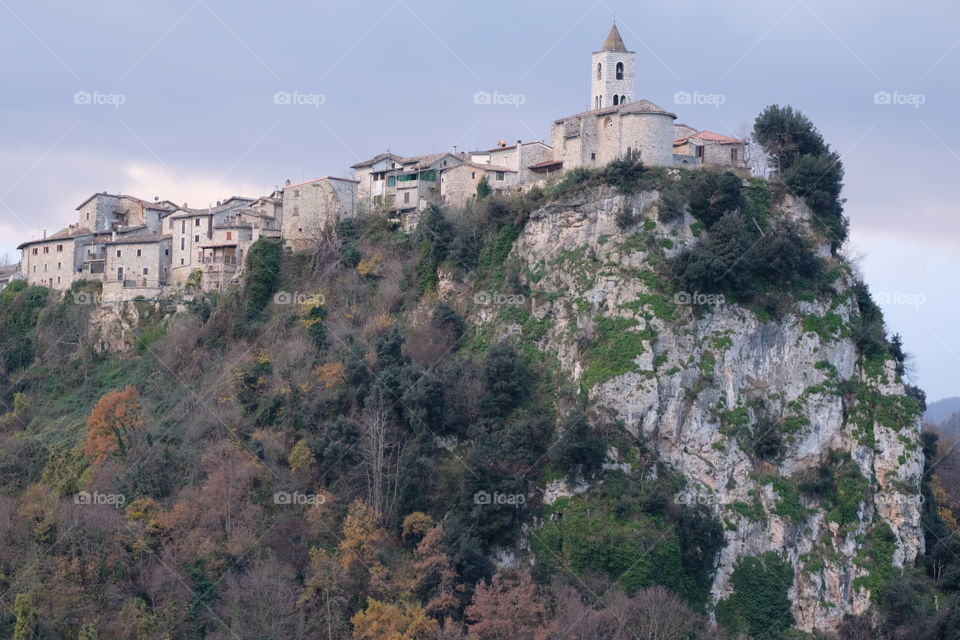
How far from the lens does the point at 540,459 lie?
173 ft

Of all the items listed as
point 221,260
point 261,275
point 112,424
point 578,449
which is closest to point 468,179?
point 261,275

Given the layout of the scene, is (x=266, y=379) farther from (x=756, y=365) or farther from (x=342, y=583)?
(x=756, y=365)

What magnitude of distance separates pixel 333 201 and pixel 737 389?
24616mm

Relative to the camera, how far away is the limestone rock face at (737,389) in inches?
2074

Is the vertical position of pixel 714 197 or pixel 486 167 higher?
pixel 486 167

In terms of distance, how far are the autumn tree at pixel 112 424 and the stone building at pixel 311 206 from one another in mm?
12427

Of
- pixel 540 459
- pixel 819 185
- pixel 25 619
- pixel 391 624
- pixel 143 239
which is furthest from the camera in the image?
pixel 143 239

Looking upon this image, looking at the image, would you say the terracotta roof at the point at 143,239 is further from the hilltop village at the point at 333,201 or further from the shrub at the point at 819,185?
the shrub at the point at 819,185

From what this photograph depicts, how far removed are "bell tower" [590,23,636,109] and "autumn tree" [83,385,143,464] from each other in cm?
2537

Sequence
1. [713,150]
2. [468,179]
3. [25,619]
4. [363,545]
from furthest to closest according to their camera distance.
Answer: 1. [468,179]
2. [713,150]
3. [363,545]
4. [25,619]

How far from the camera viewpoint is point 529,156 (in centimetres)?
6594

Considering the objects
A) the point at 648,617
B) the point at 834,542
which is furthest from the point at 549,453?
the point at 834,542

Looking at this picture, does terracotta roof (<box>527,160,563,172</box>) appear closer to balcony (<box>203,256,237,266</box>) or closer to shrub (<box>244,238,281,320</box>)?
shrub (<box>244,238,281,320</box>)

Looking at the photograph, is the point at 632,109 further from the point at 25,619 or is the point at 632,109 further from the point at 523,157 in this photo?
the point at 25,619
